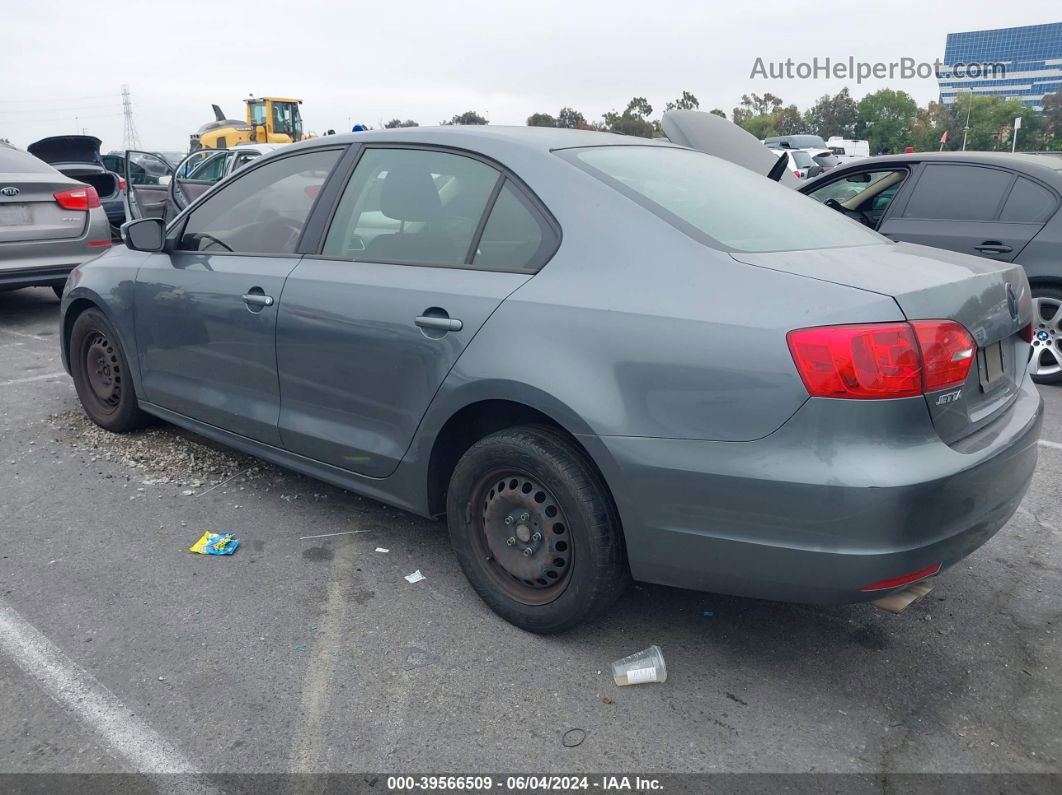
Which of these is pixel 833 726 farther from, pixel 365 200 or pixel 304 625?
pixel 365 200

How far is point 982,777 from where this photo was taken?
7.55 ft

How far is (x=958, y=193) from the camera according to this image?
6328 millimetres

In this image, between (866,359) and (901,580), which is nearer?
(866,359)

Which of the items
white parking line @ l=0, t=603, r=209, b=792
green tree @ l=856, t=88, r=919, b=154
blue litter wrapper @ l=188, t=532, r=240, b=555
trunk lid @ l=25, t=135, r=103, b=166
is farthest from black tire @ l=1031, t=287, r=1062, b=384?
green tree @ l=856, t=88, r=919, b=154

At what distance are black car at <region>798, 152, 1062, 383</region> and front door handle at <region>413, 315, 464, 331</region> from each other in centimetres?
412

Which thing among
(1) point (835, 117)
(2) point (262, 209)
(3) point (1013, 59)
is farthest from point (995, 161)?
(3) point (1013, 59)

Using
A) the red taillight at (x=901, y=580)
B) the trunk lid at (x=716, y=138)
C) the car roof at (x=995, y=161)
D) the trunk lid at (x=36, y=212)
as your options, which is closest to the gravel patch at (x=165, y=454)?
the red taillight at (x=901, y=580)

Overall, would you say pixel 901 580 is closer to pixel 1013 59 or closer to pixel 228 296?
pixel 228 296

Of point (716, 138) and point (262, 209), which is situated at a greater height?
point (716, 138)

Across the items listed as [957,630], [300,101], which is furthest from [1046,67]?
[957,630]

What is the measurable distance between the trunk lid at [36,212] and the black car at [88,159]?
13.0 feet

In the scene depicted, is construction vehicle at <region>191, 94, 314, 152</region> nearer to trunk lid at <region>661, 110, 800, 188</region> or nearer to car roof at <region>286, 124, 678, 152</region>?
trunk lid at <region>661, 110, 800, 188</region>

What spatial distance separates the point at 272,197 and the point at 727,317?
2380mm

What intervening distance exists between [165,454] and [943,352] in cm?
389
